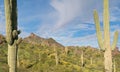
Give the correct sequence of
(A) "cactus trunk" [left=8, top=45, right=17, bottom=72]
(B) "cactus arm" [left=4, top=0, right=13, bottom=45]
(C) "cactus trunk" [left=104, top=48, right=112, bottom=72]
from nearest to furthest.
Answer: (B) "cactus arm" [left=4, top=0, right=13, bottom=45]
(A) "cactus trunk" [left=8, top=45, right=17, bottom=72]
(C) "cactus trunk" [left=104, top=48, right=112, bottom=72]

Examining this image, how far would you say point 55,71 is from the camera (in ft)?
120

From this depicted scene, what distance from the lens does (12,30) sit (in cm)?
776

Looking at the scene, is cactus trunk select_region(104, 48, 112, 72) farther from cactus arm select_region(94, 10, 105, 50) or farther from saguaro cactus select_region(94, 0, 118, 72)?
cactus arm select_region(94, 10, 105, 50)

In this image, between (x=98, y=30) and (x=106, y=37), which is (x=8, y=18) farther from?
(x=106, y=37)

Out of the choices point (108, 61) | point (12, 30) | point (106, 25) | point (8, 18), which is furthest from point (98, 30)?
point (8, 18)

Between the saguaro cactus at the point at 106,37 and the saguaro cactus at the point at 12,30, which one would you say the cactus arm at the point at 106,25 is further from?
the saguaro cactus at the point at 12,30

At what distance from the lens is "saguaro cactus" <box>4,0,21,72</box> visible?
7574mm

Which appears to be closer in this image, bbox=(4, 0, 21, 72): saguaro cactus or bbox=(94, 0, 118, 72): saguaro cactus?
bbox=(4, 0, 21, 72): saguaro cactus

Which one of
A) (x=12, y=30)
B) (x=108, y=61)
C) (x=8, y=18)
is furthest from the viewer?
(x=108, y=61)

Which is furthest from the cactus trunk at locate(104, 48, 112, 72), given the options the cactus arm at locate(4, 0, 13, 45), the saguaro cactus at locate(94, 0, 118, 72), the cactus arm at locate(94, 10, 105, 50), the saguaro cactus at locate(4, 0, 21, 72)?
the cactus arm at locate(4, 0, 13, 45)

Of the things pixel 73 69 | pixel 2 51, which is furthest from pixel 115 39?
pixel 2 51

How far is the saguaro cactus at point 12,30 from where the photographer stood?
7.57 m

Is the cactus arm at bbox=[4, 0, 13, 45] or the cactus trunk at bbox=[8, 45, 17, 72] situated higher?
the cactus arm at bbox=[4, 0, 13, 45]

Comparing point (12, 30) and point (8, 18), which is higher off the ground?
point (8, 18)
